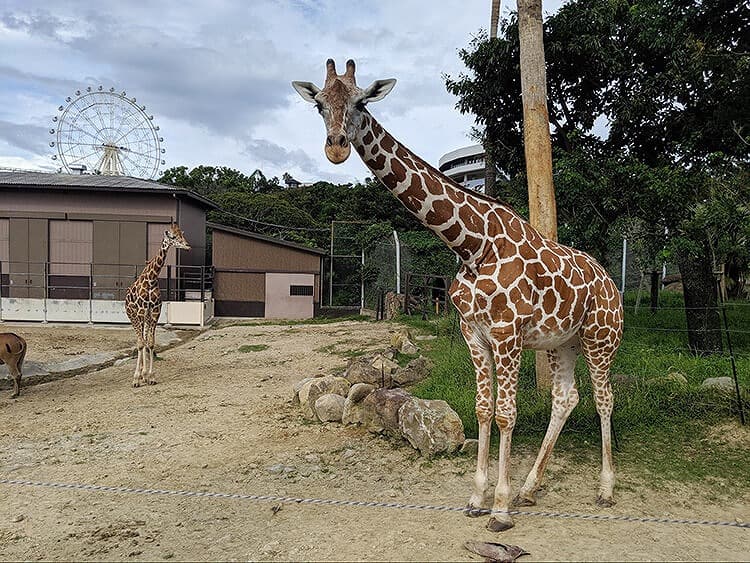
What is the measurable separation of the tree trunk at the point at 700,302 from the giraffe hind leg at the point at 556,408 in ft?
16.1

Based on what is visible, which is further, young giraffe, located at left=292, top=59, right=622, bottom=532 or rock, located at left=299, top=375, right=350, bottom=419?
rock, located at left=299, top=375, right=350, bottom=419

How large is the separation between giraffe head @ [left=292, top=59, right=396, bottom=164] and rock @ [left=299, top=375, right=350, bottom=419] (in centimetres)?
411

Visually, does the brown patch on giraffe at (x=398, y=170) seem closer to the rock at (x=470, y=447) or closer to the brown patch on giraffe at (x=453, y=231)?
the brown patch on giraffe at (x=453, y=231)

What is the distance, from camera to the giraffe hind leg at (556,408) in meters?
4.16

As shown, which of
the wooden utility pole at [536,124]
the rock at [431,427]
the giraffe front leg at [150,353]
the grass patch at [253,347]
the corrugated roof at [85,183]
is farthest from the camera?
the corrugated roof at [85,183]

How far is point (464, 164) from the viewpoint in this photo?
65.7 m

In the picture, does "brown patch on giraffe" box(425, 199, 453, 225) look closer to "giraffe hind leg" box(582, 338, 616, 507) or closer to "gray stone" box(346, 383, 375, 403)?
"giraffe hind leg" box(582, 338, 616, 507)

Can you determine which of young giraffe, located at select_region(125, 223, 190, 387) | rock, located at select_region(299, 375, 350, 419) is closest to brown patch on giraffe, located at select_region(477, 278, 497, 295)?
rock, located at select_region(299, 375, 350, 419)

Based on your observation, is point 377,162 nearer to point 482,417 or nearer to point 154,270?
point 482,417

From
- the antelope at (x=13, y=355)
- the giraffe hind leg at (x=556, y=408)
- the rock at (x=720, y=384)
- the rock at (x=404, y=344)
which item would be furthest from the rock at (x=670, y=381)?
the antelope at (x=13, y=355)

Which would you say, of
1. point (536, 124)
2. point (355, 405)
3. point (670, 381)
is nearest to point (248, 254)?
point (355, 405)

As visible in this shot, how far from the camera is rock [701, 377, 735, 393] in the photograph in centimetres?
611

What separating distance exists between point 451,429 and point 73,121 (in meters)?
26.7

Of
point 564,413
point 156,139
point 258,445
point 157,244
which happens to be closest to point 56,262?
point 157,244
